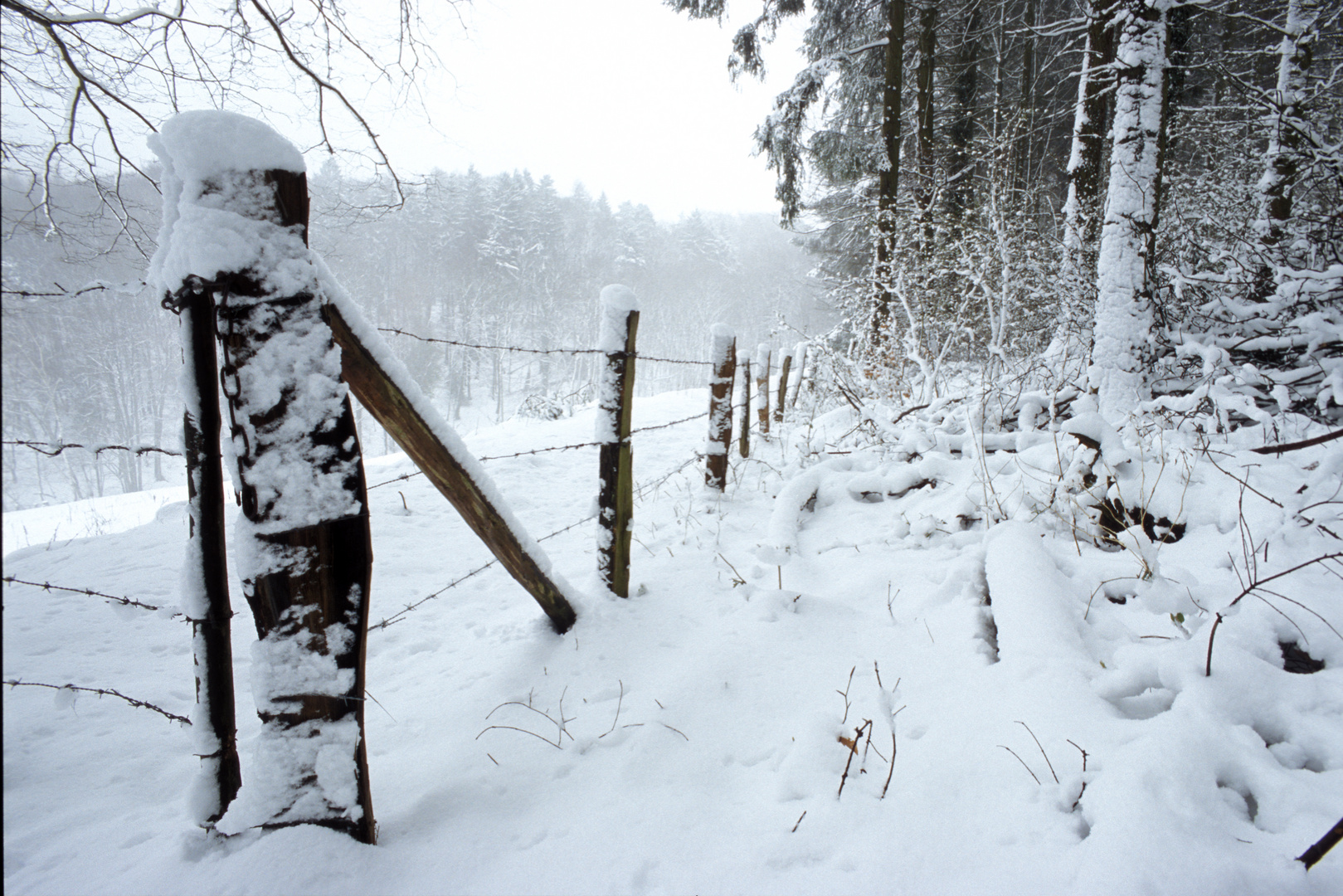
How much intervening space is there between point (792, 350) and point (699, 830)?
30.9 feet

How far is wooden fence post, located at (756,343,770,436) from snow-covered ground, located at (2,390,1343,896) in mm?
4339

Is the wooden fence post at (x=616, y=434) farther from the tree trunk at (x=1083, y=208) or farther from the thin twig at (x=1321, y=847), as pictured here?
the tree trunk at (x=1083, y=208)

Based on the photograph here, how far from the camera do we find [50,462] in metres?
27.7

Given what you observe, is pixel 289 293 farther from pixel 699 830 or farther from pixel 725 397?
pixel 725 397

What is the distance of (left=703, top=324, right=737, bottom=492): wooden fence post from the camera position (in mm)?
4535

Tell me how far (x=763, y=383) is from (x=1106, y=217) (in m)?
4.05

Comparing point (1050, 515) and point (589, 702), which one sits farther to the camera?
point (1050, 515)

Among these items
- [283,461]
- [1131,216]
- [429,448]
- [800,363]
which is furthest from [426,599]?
[800,363]

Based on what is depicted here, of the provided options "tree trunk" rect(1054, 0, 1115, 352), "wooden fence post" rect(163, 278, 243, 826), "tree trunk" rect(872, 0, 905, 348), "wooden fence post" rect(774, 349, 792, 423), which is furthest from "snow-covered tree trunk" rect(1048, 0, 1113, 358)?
"wooden fence post" rect(163, 278, 243, 826)

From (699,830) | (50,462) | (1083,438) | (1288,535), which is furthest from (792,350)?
(50,462)

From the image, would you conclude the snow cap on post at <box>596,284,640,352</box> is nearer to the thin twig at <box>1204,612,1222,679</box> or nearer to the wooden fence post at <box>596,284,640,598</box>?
the wooden fence post at <box>596,284,640,598</box>

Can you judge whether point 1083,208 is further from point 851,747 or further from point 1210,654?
point 851,747

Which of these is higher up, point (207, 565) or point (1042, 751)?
point (207, 565)

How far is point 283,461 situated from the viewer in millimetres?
1455
